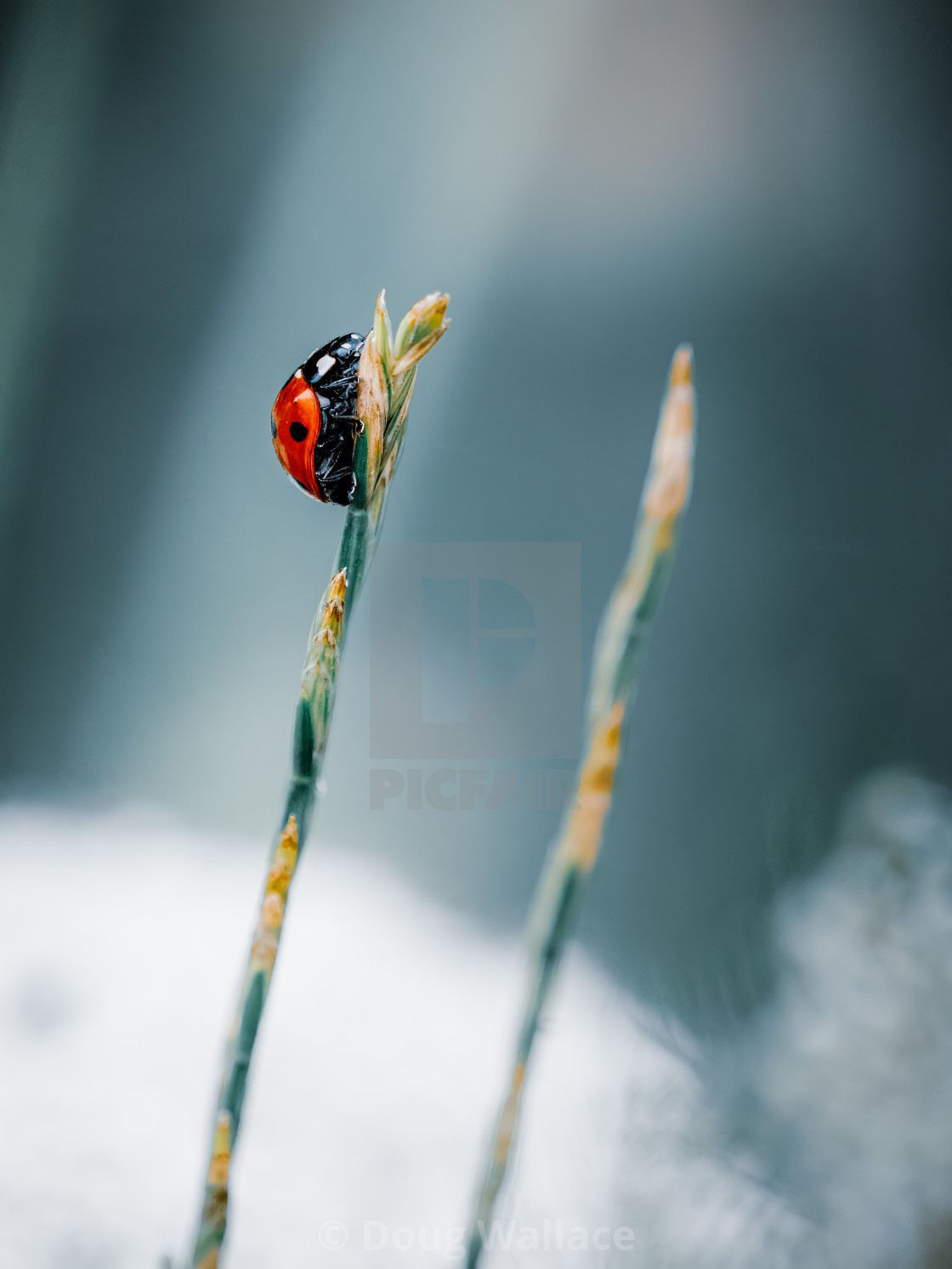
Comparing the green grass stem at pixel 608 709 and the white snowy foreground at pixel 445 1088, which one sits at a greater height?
the green grass stem at pixel 608 709

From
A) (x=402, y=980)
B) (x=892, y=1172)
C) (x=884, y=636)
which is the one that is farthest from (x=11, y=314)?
(x=892, y=1172)

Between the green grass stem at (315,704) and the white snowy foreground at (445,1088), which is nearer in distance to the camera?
the green grass stem at (315,704)

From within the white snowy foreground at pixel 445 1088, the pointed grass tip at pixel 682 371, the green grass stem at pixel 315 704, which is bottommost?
the white snowy foreground at pixel 445 1088

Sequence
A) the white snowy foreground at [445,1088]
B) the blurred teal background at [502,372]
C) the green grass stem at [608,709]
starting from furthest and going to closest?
the blurred teal background at [502,372] → the white snowy foreground at [445,1088] → the green grass stem at [608,709]

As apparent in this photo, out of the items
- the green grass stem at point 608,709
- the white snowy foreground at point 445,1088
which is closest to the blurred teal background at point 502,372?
the white snowy foreground at point 445,1088

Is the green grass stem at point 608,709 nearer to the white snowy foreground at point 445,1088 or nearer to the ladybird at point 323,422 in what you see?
the ladybird at point 323,422

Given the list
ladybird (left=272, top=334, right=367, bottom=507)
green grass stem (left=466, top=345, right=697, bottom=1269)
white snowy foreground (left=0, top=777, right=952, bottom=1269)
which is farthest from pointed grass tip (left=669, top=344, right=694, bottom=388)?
white snowy foreground (left=0, top=777, right=952, bottom=1269)
